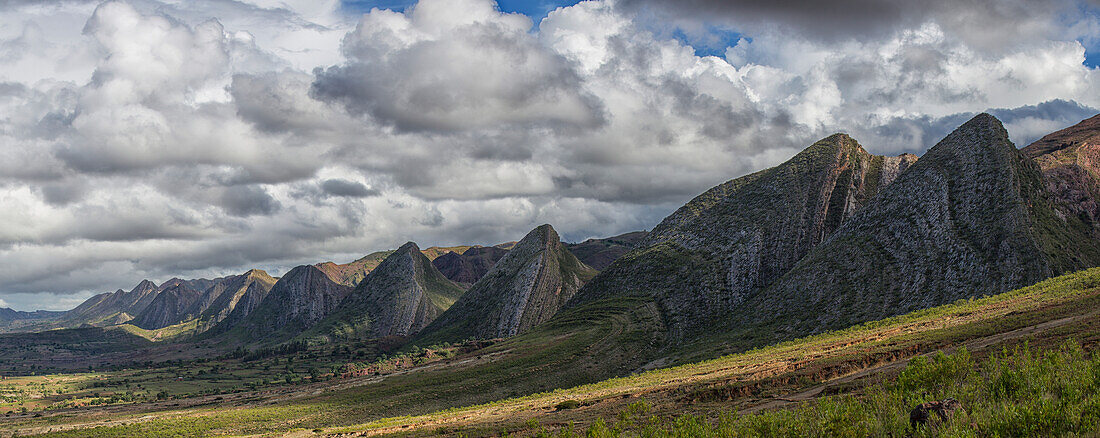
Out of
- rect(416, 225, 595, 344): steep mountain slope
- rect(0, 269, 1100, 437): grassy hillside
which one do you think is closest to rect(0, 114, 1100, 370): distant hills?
rect(416, 225, 595, 344): steep mountain slope

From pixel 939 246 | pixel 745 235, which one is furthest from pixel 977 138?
pixel 745 235

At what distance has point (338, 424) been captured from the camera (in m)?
88.0

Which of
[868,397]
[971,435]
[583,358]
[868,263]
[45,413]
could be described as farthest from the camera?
[45,413]

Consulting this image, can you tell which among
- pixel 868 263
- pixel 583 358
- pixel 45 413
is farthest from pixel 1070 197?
pixel 45 413

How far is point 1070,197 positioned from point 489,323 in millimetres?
134914

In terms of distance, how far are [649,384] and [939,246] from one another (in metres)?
60.4

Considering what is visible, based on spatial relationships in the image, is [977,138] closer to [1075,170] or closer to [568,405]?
[1075,170]

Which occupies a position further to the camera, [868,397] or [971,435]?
[868,397]

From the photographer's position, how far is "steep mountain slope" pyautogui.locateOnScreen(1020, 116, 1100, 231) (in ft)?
331

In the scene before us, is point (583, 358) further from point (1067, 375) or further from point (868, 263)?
point (1067, 375)

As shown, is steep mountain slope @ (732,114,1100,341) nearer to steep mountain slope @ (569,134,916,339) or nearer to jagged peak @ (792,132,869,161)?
steep mountain slope @ (569,134,916,339)

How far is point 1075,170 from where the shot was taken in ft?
356

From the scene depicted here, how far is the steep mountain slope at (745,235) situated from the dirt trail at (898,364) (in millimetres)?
75714

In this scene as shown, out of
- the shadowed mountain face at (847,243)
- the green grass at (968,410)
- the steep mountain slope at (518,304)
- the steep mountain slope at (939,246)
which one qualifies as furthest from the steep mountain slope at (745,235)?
the green grass at (968,410)
